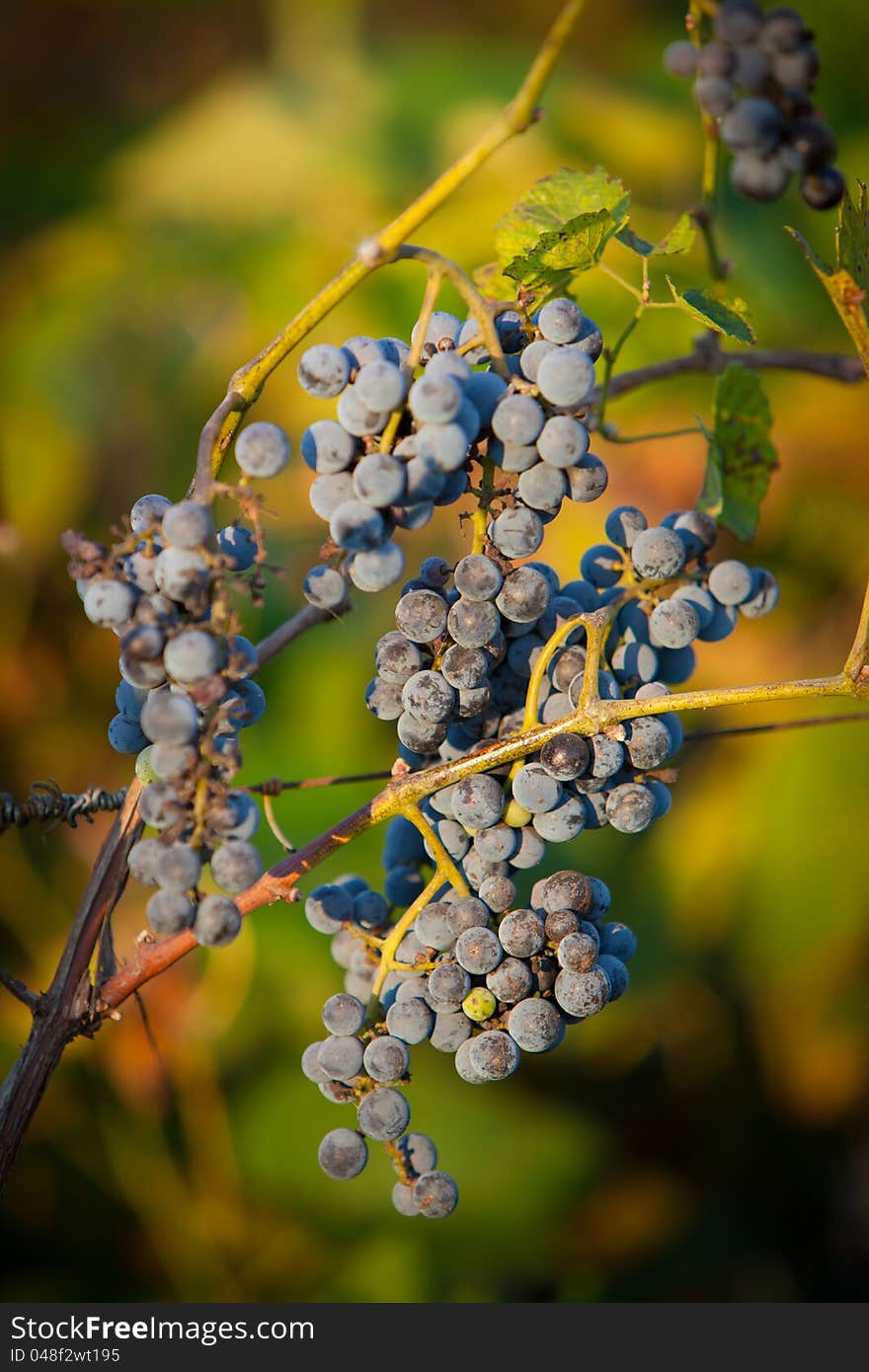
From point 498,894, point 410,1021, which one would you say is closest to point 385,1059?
point 410,1021

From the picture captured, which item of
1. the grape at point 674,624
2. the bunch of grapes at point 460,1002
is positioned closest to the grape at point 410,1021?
the bunch of grapes at point 460,1002

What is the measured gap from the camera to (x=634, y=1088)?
2355 mm

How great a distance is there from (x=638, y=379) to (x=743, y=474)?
0.17 metres

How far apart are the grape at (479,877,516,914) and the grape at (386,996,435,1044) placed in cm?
9

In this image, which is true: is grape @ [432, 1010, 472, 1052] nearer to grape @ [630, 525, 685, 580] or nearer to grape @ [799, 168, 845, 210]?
grape @ [630, 525, 685, 580]

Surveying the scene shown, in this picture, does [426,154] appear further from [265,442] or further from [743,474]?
[265,442]

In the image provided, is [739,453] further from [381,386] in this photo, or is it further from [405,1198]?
[405,1198]

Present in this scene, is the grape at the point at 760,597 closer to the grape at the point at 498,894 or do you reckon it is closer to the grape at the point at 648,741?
the grape at the point at 648,741

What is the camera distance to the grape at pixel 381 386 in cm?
68

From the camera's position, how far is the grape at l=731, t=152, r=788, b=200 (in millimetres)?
703

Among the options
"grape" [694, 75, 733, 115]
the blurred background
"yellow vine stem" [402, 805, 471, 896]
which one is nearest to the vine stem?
"yellow vine stem" [402, 805, 471, 896]

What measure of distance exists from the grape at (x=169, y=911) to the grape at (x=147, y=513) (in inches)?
8.6

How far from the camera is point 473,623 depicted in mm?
768

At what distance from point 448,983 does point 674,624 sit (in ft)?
1.04
